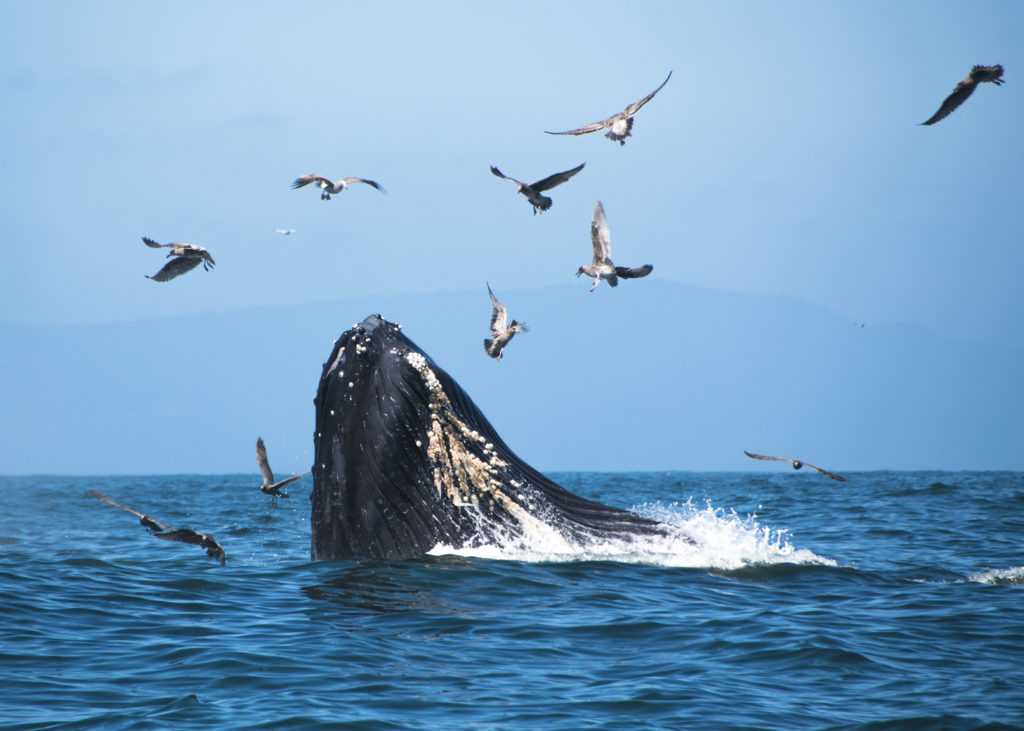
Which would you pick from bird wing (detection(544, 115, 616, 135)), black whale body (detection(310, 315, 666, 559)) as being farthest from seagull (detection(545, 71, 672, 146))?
black whale body (detection(310, 315, 666, 559))

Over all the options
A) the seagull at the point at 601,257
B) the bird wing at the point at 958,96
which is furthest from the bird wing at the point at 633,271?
the bird wing at the point at 958,96

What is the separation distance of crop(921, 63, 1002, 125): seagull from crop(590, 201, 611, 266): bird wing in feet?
13.6

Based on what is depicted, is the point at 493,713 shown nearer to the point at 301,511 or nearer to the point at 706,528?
the point at 706,528

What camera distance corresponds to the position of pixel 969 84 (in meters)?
11.5

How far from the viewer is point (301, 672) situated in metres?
7.16

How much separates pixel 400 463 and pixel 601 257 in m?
5.80

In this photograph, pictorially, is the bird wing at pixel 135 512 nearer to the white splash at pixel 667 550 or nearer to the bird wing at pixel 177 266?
the white splash at pixel 667 550

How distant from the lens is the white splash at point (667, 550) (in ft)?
30.4

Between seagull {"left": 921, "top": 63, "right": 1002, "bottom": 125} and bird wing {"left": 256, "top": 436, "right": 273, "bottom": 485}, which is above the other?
seagull {"left": 921, "top": 63, "right": 1002, "bottom": 125}

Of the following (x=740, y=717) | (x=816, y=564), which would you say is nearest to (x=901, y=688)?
(x=740, y=717)

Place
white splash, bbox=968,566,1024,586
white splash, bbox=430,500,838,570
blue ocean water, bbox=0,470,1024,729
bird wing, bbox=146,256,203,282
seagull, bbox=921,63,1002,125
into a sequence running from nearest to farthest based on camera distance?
blue ocean water, bbox=0,470,1024,729, white splash, bbox=430,500,838,570, white splash, bbox=968,566,1024,586, seagull, bbox=921,63,1002,125, bird wing, bbox=146,256,203,282

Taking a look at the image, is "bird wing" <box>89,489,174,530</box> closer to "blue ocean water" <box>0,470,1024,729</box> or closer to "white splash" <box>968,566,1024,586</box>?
"blue ocean water" <box>0,470,1024,729</box>

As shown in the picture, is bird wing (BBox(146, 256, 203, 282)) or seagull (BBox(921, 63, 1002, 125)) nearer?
seagull (BBox(921, 63, 1002, 125))

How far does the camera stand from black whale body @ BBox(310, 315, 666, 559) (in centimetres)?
864
